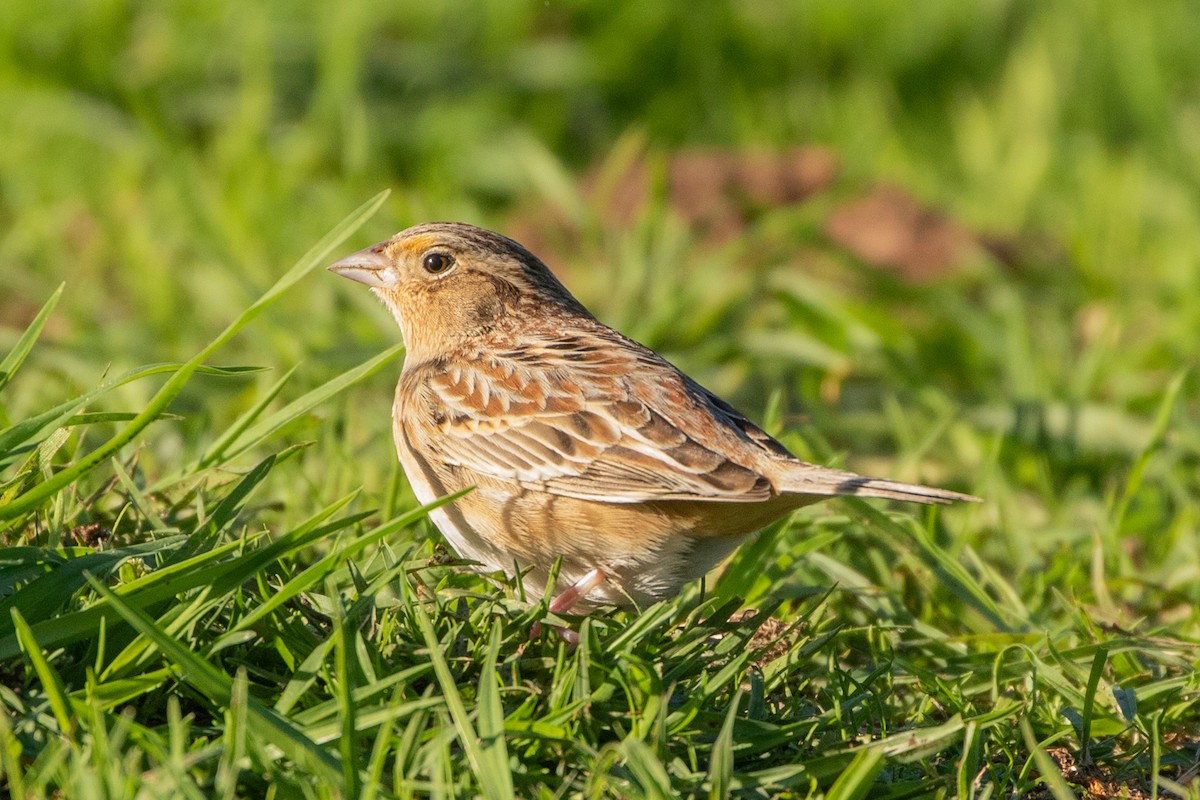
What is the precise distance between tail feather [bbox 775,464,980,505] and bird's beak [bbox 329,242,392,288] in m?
1.69

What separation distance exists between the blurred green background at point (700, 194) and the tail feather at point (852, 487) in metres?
1.21

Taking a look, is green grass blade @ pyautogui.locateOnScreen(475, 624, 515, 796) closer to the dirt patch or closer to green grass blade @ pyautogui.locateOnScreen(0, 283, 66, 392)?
green grass blade @ pyautogui.locateOnScreen(0, 283, 66, 392)

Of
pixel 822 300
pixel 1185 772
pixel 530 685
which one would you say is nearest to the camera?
pixel 530 685

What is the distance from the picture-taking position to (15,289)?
684 cm

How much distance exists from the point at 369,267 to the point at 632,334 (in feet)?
5.31

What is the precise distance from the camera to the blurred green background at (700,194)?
19.9ft

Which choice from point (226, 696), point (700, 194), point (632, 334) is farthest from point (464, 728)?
point (700, 194)

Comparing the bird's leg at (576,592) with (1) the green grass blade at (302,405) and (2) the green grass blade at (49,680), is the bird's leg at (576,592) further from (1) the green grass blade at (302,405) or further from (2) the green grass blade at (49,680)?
(2) the green grass blade at (49,680)

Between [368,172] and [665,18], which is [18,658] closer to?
[368,172]

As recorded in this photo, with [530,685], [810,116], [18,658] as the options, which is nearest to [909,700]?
[530,685]

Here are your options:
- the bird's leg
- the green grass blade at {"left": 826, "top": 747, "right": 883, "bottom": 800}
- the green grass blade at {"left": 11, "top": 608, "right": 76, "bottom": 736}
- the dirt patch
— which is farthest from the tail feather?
the dirt patch

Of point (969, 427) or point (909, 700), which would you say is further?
point (969, 427)

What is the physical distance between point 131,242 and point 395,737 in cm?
463

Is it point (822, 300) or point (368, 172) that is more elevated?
point (368, 172)
